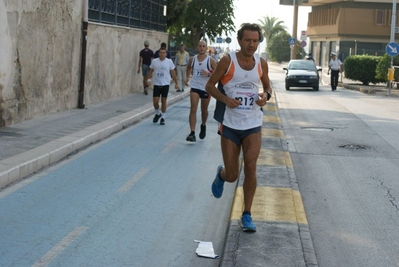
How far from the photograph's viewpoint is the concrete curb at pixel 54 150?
10.0 metres

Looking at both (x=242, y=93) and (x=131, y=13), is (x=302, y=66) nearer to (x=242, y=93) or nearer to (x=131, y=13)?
(x=131, y=13)

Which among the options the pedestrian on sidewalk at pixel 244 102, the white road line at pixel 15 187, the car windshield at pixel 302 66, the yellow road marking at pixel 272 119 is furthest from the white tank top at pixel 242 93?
the car windshield at pixel 302 66

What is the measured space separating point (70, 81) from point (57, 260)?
13.0 metres

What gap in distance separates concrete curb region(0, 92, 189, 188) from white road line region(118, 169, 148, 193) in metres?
1.43

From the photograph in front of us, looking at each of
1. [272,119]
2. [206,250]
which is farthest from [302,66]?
[206,250]

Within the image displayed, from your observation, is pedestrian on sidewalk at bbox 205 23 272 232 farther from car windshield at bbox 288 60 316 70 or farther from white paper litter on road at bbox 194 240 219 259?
car windshield at bbox 288 60 316 70

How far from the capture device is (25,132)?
1385 centimetres

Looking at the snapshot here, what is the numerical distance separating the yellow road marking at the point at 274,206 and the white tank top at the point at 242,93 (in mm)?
1021

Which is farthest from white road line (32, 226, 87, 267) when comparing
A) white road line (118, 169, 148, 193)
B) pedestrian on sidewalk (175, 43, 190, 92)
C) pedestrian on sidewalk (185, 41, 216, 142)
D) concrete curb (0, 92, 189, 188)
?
pedestrian on sidewalk (175, 43, 190, 92)

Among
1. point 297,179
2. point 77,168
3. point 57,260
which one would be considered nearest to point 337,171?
point 297,179

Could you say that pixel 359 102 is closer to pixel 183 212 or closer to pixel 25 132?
pixel 25 132

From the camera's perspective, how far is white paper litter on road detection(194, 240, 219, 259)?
6582mm

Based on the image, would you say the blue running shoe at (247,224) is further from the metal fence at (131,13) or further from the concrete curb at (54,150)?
the metal fence at (131,13)

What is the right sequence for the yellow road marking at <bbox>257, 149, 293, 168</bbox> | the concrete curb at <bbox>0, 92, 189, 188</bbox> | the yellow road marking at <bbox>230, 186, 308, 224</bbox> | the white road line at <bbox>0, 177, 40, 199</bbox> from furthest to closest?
the yellow road marking at <bbox>257, 149, 293, 168</bbox>
the concrete curb at <bbox>0, 92, 189, 188</bbox>
the white road line at <bbox>0, 177, 40, 199</bbox>
the yellow road marking at <bbox>230, 186, 308, 224</bbox>
